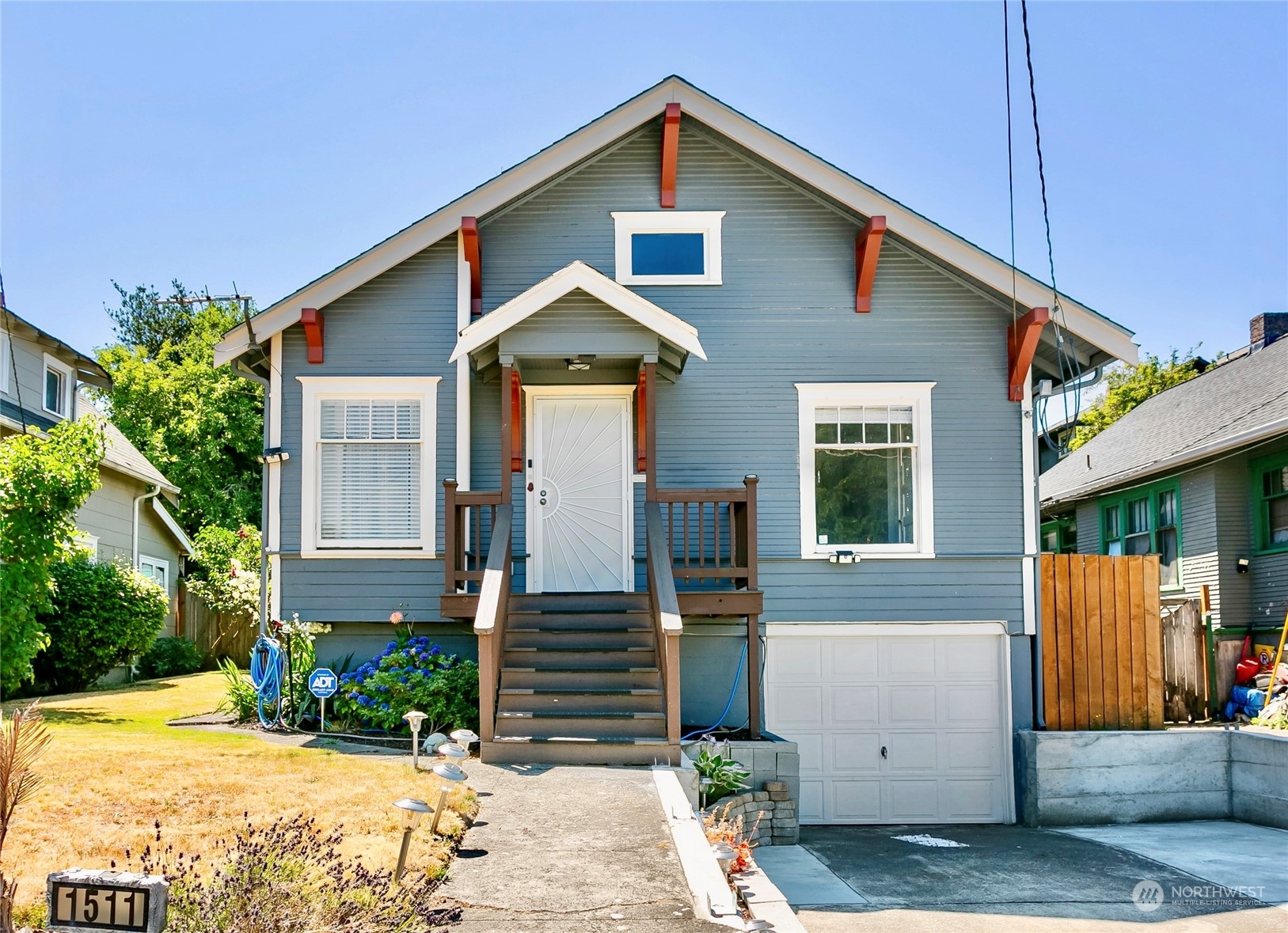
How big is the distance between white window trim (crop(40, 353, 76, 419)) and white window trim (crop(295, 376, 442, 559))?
8217 millimetres

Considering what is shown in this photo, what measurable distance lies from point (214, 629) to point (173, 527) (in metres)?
2.46

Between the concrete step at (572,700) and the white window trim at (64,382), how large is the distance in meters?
12.0

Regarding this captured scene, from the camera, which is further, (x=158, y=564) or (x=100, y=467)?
(x=158, y=564)

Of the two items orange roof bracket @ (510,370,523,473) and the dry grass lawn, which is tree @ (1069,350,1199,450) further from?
the dry grass lawn

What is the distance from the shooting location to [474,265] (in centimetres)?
1166

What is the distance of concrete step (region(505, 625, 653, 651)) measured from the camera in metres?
Result: 9.85

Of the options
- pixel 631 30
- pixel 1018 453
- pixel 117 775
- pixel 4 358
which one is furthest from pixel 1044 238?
pixel 4 358

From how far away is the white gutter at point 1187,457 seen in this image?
13.4 meters

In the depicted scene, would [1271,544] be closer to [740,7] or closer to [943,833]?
[943,833]

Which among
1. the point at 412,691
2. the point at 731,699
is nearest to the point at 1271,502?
the point at 731,699

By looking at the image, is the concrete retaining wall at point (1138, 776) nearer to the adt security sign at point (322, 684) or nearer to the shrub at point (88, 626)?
the adt security sign at point (322, 684)

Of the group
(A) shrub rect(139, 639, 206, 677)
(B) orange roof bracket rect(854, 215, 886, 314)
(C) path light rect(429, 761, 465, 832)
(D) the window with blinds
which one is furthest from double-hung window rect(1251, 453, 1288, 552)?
(A) shrub rect(139, 639, 206, 677)

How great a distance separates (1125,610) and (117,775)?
9536 millimetres

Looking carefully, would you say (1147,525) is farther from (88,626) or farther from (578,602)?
(88,626)
